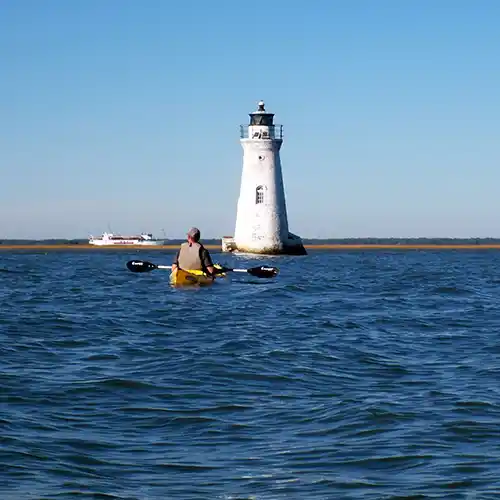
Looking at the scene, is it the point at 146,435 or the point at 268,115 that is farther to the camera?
the point at 268,115

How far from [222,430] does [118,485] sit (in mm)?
2359

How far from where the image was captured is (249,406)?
40.4 ft

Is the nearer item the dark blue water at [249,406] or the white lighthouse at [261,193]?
the dark blue water at [249,406]

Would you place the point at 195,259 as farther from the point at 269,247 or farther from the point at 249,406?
the point at 269,247

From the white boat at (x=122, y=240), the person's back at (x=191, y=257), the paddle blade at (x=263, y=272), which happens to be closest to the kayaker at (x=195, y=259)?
the person's back at (x=191, y=257)

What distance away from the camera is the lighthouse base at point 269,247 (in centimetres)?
6725

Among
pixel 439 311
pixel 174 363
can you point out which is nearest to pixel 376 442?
pixel 174 363

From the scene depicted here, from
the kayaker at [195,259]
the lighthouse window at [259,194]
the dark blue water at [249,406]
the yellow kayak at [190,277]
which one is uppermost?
the lighthouse window at [259,194]

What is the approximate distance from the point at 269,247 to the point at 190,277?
32.6 m

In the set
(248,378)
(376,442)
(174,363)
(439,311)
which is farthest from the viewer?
(439,311)

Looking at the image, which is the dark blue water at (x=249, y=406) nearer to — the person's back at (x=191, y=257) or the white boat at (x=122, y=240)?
the person's back at (x=191, y=257)

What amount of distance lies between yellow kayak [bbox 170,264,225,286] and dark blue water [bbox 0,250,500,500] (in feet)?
31.4

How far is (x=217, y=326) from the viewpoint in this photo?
22188mm

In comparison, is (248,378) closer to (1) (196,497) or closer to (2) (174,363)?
(2) (174,363)
